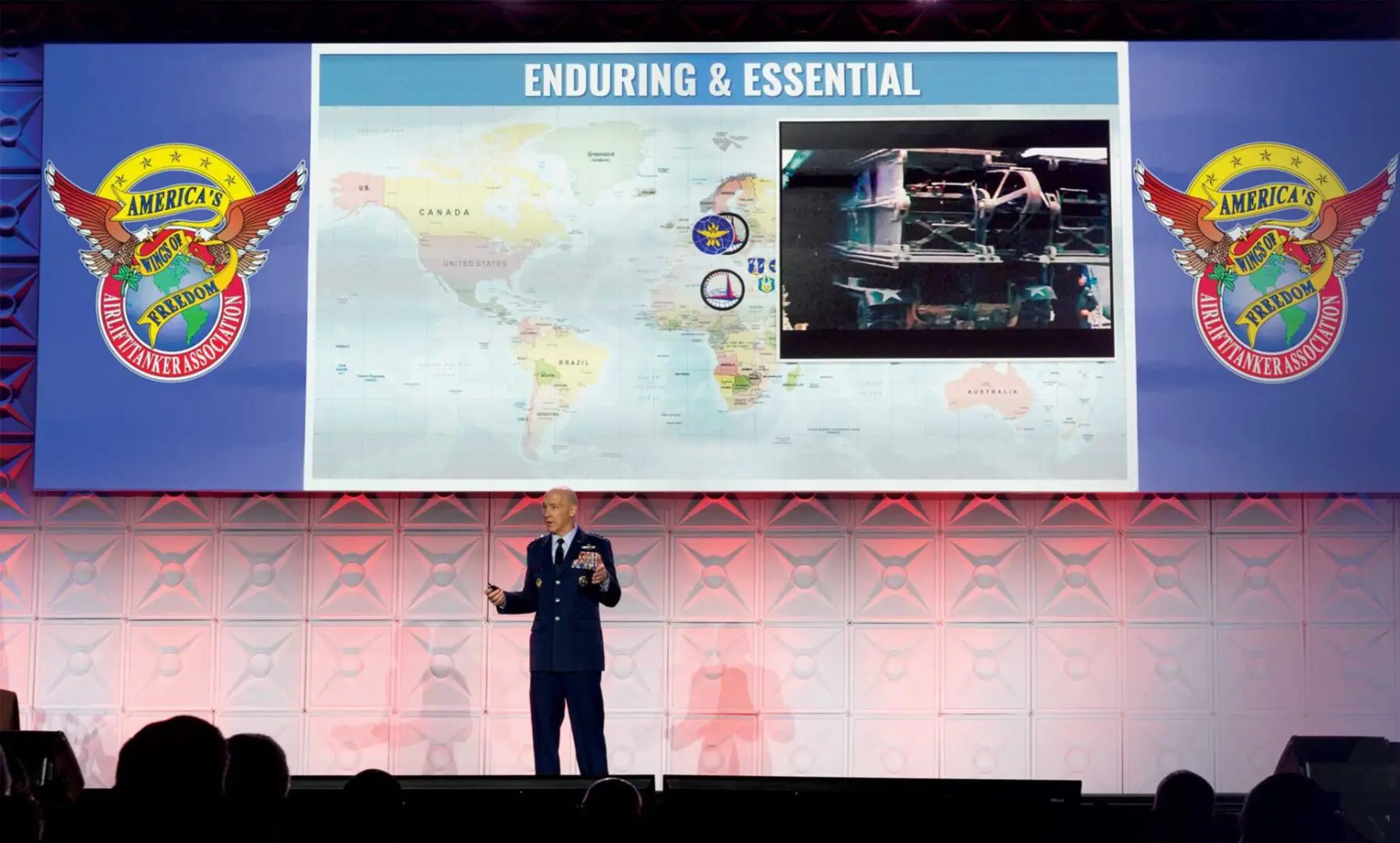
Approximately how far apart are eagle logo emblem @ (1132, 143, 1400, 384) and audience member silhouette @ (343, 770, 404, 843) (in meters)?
4.25

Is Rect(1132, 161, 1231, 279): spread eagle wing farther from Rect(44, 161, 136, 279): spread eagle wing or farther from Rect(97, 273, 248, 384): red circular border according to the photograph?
Rect(44, 161, 136, 279): spread eagle wing

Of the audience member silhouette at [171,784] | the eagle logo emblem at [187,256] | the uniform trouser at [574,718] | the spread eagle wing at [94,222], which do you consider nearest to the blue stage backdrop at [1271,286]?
the uniform trouser at [574,718]

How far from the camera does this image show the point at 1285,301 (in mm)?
5801

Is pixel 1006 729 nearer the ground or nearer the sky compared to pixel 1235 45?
nearer the ground

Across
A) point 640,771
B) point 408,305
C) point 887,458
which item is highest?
point 408,305

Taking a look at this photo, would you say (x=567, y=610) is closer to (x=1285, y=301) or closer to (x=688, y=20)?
(x=688, y=20)

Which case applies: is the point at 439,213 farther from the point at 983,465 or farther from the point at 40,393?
the point at 983,465

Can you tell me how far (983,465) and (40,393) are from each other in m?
4.17

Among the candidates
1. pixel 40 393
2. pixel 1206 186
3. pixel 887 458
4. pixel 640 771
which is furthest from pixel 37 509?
pixel 1206 186

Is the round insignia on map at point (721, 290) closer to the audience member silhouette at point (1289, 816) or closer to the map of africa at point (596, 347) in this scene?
the map of africa at point (596, 347)

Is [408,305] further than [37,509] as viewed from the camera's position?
No

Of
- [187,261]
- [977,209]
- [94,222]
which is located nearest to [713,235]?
[977,209]

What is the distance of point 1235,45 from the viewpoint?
19.2ft

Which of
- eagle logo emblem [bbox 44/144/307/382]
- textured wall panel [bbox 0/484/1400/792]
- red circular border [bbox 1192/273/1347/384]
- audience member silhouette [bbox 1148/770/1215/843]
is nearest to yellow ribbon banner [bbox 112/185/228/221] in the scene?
eagle logo emblem [bbox 44/144/307/382]
